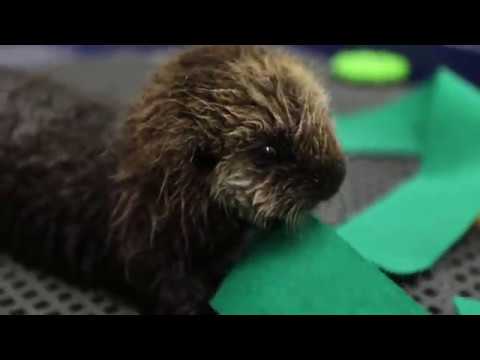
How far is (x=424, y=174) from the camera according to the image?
1.36 meters

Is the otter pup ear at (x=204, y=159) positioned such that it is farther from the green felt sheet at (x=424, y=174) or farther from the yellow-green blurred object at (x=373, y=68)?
the yellow-green blurred object at (x=373, y=68)

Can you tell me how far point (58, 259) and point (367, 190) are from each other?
686 mm

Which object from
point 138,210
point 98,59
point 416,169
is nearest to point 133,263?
point 138,210

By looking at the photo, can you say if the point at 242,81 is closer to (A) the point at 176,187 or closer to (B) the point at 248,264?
(A) the point at 176,187

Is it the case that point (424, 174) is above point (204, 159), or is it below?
below

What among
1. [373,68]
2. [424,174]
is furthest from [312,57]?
[424,174]

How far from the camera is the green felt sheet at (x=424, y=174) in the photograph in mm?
1070

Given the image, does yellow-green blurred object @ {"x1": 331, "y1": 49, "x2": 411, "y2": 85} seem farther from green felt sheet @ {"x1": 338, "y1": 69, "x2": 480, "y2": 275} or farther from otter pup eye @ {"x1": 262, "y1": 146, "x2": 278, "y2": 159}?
otter pup eye @ {"x1": 262, "y1": 146, "x2": 278, "y2": 159}

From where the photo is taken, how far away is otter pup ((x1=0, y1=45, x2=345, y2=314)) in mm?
878

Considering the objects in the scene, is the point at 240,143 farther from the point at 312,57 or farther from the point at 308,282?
the point at 312,57

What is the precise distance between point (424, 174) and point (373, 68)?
75 centimetres

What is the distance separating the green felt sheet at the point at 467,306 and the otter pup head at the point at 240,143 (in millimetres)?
257

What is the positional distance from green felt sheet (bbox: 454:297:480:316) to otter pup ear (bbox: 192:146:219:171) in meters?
0.42

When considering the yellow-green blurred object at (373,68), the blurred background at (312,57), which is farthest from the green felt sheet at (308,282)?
the yellow-green blurred object at (373,68)
